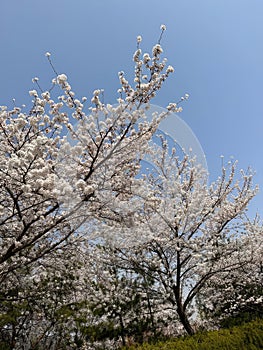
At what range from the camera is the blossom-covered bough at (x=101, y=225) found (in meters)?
3.84

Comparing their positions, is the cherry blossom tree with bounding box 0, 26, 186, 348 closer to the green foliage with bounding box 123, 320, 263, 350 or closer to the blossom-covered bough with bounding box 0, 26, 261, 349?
the blossom-covered bough with bounding box 0, 26, 261, 349

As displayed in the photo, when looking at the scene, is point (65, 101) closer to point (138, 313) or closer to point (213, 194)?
point (213, 194)

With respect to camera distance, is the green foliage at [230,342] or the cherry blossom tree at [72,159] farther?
the green foliage at [230,342]

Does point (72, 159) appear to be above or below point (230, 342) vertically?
above

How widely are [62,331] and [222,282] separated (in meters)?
4.63

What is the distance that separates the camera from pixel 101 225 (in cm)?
477

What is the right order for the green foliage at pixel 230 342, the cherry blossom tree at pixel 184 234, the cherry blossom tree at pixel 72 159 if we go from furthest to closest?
the cherry blossom tree at pixel 184 234
the green foliage at pixel 230 342
the cherry blossom tree at pixel 72 159

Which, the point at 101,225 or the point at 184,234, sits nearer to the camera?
the point at 101,225

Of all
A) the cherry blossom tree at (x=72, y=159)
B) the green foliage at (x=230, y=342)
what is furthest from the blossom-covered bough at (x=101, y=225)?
the green foliage at (x=230, y=342)

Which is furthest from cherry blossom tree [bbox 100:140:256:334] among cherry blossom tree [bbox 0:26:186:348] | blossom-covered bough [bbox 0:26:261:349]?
cherry blossom tree [bbox 0:26:186:348]

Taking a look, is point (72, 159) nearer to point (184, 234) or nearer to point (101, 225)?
point (101, 225)

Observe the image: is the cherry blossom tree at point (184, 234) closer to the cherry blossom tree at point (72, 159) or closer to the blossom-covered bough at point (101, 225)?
the blossom-covered bough at point (101, 225)

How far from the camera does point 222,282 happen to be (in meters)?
8.98

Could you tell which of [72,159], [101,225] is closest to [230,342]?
[101,225]
